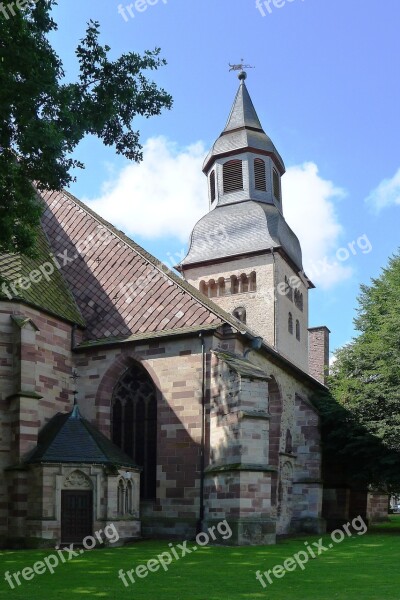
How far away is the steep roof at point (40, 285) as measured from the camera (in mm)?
18750

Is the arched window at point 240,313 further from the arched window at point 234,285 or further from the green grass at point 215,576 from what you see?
the green grass at point 215,576

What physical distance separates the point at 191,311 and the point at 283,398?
636 cm

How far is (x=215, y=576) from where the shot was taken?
11719mm

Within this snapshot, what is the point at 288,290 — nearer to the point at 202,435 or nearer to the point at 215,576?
the point at 202,435

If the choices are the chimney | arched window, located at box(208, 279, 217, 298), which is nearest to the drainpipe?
arched window, located at box(208, 279, 217, 298)

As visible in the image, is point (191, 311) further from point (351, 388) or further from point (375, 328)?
point (375, 328)

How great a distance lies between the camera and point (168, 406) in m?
19.3

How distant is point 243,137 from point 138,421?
23121mm

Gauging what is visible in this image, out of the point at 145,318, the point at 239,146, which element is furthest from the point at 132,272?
the point at 239,146

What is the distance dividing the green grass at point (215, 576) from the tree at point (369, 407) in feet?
24.1

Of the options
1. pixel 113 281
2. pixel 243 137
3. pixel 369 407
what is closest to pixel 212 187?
pixel 243 137

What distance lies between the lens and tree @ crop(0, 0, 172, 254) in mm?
11141

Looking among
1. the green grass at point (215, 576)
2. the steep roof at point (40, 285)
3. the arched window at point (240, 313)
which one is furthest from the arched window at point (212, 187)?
the green grass at point (215, 576)

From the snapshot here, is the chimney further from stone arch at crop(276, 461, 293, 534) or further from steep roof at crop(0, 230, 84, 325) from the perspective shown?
steep roof at crop(0, 230, 84, 325)
